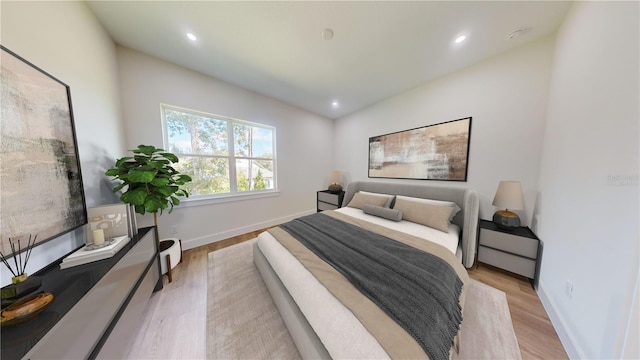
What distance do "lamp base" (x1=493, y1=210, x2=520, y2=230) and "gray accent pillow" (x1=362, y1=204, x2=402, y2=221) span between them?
106cm

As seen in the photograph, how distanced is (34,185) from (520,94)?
13.7 feet

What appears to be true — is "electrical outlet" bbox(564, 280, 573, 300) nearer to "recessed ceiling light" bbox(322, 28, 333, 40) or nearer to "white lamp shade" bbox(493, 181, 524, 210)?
"white lamp shade" bbox(493, 181, 524, 210)

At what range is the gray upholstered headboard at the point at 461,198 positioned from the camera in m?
2.01

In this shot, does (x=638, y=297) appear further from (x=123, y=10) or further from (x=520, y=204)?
(x=123, y=10)

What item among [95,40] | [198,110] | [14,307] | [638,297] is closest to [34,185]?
[14,307]

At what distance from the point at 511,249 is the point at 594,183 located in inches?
42.9

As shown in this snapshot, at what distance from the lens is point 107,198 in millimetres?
1665

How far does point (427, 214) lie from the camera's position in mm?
2141

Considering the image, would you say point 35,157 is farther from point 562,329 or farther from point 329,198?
point 562,329

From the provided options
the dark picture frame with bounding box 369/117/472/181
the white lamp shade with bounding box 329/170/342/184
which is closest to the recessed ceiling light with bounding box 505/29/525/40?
the dark picture frame with bounding box 369/117/472/181

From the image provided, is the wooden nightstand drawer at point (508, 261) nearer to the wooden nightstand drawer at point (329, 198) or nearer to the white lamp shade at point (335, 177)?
the wooden nightstand drawer at point (329, 198)

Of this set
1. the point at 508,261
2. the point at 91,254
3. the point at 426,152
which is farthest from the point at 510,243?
the point at 91,254

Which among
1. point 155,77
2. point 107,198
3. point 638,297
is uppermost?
point 155,77

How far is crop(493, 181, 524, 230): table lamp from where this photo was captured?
1.86 m
